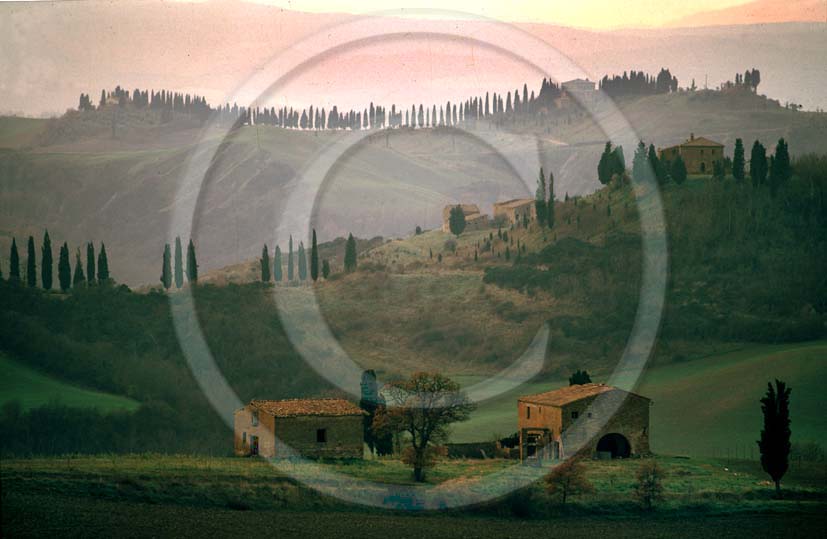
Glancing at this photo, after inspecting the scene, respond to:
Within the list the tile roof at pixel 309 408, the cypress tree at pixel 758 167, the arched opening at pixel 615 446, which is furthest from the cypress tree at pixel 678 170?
the tile roof at pixel 309 408

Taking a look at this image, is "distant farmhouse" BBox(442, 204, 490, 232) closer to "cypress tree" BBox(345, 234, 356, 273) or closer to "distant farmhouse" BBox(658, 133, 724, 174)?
"cypress tree" BBox(345, 234, 356, 273)

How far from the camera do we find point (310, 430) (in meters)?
60.6

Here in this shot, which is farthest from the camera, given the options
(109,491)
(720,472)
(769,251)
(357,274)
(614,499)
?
(357,274)

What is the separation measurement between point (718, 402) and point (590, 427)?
2652 centimetres

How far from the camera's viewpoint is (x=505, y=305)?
464ft

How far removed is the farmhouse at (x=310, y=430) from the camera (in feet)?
198

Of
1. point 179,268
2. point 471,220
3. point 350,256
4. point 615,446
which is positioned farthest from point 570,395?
point 471,220

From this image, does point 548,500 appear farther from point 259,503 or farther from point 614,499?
point 259,503

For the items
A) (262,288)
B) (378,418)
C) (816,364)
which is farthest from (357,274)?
(378,418)

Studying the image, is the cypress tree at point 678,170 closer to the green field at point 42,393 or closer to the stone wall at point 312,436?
the green field at point 42,393

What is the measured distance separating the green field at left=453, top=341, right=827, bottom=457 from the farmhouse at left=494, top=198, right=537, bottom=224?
64.0 metres

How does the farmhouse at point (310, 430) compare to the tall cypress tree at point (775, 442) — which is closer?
the tall cypress tree at point (775, 442)

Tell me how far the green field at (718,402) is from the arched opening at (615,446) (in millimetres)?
8562

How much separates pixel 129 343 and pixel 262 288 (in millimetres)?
28821
